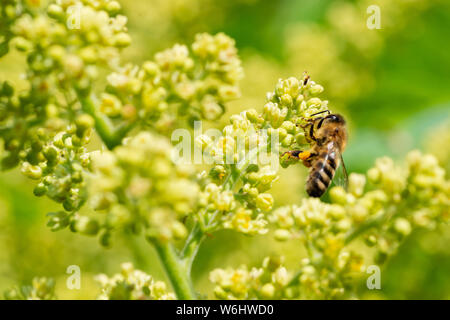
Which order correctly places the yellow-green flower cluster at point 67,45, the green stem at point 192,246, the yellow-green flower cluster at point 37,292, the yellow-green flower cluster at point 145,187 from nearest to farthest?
the yellow-green flower cluster at point 145,187
the yellow-green flower cluster at point 67,45
the green stem at point 192,246
the yellow-green flower cluster at point 37,292

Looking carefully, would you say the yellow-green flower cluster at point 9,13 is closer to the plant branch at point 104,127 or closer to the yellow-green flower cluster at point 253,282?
the plant branch at point 104,127

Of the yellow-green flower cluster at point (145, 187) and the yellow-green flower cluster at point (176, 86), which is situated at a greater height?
the yellow-green flower cluster at point (176, 86)

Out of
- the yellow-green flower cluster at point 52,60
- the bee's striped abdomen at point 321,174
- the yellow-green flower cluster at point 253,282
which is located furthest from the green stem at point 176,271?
the bee's striped abdomen at point 321,174

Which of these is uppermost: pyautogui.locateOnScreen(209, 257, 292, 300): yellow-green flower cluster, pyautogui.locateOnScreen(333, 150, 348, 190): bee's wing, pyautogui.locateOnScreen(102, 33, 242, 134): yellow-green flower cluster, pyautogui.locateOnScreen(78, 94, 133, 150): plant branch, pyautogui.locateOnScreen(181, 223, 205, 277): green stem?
pyautogui.locateOnScreen(333, 150, 348, 190): bee's wing

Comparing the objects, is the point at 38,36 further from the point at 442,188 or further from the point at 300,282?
the point at 442,188

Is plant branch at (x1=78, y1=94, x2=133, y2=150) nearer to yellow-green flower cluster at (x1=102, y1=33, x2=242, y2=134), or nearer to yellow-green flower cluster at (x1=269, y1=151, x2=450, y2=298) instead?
yellow-green flower cluster at (x1=102, y1=33, x2=242, y2=134)

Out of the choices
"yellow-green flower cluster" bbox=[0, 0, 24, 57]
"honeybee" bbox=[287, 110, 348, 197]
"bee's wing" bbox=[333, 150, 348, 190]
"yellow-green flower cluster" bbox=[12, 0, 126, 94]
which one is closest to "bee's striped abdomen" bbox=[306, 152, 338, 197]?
"honeybee" bbox=[287, 110, 348, 197]

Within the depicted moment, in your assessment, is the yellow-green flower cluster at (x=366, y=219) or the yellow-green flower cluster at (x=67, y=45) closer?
the yellow-green flower cluster at (x=67, y=45)

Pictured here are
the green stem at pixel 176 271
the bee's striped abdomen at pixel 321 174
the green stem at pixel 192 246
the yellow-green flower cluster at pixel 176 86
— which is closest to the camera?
the yellow-green flower cluster at pixel 176 86
